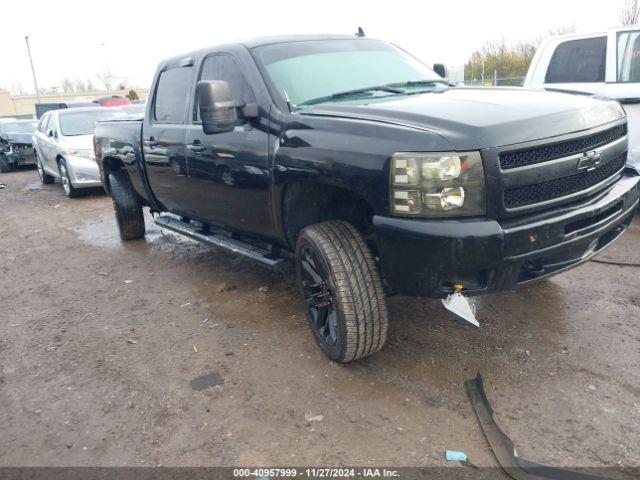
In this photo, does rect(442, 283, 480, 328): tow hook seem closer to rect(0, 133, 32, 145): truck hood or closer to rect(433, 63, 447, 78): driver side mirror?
rect(433, 63, 447, 78): driver side mirror

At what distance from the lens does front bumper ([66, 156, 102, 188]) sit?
9312 millimetres

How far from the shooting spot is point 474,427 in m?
2.65

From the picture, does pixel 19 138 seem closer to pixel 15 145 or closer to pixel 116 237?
pixel 15 145

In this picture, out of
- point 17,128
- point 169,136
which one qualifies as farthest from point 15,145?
point 169,136

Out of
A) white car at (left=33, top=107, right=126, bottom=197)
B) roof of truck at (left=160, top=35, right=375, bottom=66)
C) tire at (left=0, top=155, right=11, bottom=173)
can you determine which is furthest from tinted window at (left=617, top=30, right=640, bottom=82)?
tire at (left=0, top=155, right=11, bottom=173)

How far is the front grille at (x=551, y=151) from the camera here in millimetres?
2562

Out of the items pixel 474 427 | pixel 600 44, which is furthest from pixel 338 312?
pixel 600 44

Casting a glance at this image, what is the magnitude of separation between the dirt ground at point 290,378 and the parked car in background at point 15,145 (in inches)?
417

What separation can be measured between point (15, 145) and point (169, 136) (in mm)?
11502

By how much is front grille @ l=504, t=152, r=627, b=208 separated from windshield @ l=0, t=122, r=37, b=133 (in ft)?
50.4

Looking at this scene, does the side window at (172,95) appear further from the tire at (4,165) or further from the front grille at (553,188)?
the tire at (4,165)

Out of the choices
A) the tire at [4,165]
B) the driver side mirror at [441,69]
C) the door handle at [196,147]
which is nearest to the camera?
the door handle at [196,147]

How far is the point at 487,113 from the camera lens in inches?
107

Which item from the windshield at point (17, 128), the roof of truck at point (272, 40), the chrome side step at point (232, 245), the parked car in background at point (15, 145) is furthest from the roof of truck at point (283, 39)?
the windshield at point (17, 128)
